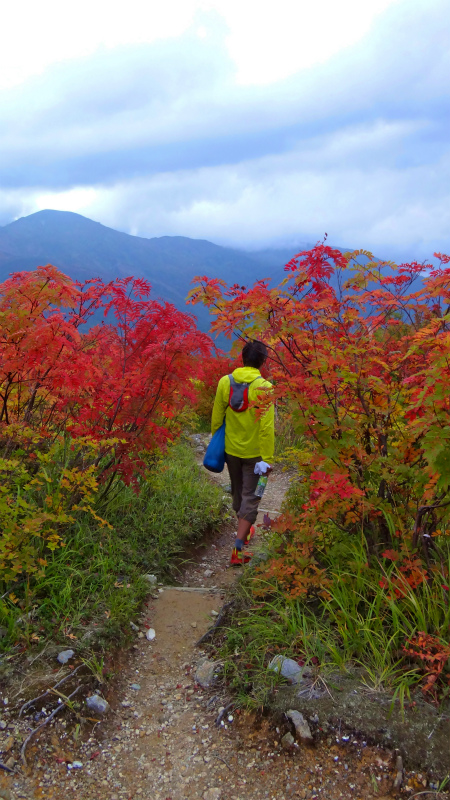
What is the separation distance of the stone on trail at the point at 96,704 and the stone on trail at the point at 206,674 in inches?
23.5

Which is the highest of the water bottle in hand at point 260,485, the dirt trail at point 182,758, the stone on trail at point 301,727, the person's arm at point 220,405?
the person's arm at point 220,405

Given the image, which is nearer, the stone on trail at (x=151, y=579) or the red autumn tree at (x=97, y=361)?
the red autumn tree at (x=97, y=361)

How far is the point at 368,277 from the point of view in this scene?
132 inches

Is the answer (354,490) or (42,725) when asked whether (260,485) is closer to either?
(354,490)

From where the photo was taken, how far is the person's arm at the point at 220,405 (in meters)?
4.36

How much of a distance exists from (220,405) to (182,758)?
2.69 meters

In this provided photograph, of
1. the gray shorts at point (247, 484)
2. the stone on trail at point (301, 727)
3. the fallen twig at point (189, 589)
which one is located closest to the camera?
the stone on trail at point (301, 727)

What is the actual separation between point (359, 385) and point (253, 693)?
1908 mm

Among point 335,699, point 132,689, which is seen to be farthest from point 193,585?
point 335,699

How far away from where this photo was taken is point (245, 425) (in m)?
4.31

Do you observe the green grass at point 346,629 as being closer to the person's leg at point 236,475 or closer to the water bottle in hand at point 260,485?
the water bottle in hand at point 260,485

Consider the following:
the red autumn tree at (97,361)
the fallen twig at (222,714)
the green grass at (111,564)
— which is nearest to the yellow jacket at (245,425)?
the red autumn tree at (97,361)

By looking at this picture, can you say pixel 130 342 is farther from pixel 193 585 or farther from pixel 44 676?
pixel 44 676

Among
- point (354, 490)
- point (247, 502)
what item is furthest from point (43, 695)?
point (247, 502)
